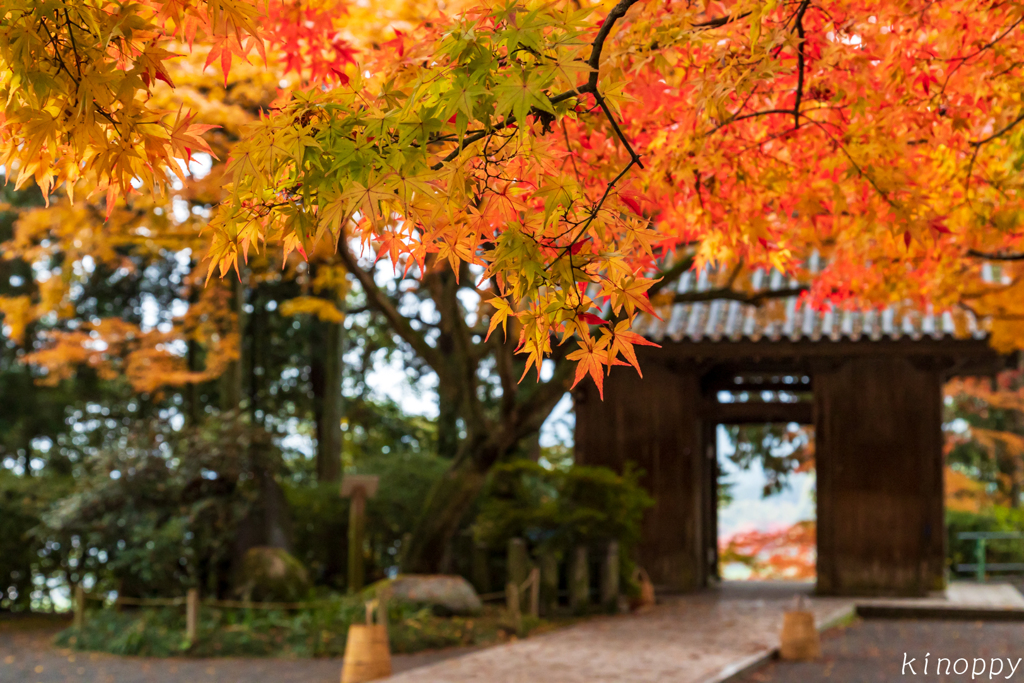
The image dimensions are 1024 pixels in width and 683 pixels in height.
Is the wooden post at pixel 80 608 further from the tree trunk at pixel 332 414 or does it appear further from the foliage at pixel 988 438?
the foliage at pixel 988 438

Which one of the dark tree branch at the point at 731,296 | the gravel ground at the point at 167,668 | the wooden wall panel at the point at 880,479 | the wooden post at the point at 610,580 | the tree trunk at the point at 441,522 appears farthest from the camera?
Result: the wooden wall panel at the point at 880,479

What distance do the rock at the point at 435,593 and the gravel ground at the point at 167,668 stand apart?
1.26 meters

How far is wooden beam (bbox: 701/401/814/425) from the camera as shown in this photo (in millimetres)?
13711

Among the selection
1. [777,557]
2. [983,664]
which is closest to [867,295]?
[983,664]

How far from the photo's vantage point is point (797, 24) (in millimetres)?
3770

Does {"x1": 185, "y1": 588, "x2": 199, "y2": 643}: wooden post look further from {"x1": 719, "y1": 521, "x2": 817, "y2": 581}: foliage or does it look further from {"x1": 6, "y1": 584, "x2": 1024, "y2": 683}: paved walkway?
{"x1": 719, "y1": 521, "x2": 817, "y2": 581}: foliage

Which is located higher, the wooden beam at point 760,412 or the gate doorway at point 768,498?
the wooden beam at point 760,412

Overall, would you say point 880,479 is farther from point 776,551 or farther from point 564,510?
point 776,551

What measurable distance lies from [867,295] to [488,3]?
5.59 m

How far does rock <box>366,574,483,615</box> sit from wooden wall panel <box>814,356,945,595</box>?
518 cm

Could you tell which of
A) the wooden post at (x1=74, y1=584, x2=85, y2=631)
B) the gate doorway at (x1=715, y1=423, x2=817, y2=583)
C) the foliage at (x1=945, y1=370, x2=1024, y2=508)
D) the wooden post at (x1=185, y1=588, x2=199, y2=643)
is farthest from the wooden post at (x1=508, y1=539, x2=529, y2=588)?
the foliage at (x1=945, y1=370, x2=1024, y2=508)

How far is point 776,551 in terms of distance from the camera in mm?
25469

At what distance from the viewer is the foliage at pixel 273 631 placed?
9125 millimetres

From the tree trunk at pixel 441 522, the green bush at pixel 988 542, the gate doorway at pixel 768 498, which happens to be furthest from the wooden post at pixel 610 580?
the gate doorway at pixel 768 498
